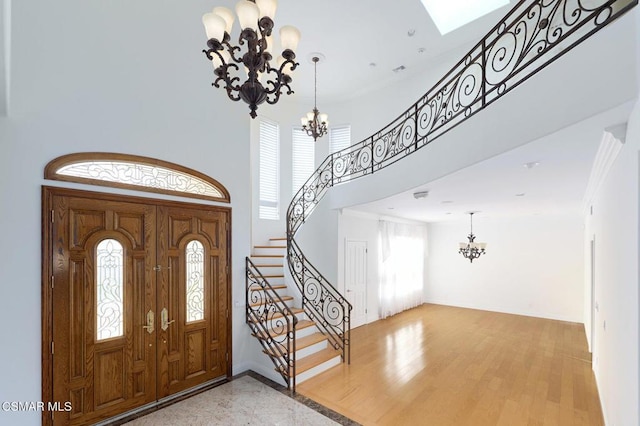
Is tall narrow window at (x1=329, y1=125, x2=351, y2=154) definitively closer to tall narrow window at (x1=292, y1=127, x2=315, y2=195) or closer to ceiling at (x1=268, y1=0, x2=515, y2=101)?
tall narrow window at (x1=292, y1=127, x2=315, y2=195)

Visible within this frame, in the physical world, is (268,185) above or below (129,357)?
above

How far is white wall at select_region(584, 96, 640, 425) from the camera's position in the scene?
188cm

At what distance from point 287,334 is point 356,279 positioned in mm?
3224

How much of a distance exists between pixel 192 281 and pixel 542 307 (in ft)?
28.9

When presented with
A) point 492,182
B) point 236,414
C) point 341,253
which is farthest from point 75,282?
point 492,182

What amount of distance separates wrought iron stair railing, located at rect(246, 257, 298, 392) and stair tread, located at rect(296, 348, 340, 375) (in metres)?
0.15

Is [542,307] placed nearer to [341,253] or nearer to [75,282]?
[341,253]

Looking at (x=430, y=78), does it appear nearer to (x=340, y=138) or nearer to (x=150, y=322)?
(x=340, y=138)

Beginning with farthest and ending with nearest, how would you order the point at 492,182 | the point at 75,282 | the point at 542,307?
the point at 542,307
the point at 492,182
the point at 75,282

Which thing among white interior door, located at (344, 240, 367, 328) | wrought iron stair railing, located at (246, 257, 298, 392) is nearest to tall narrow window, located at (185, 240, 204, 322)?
wrought iron stair railing, located at (246, 257, 298, 392)

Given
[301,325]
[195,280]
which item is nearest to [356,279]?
[301,325]

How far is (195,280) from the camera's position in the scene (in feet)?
13.4

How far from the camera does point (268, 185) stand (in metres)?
7.86

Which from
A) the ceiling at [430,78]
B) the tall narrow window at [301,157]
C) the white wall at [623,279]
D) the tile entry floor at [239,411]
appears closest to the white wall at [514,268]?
the ceiling at [430,78]
